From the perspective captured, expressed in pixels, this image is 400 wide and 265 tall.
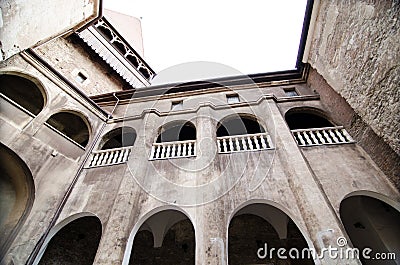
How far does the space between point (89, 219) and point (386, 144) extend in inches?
406

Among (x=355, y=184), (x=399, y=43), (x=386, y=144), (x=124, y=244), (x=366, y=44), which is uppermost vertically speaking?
(x=366, y=44)

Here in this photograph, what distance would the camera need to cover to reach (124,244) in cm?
497

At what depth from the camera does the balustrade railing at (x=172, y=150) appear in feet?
23.8

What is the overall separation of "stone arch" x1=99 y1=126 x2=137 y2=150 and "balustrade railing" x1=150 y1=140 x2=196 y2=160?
2136 mm

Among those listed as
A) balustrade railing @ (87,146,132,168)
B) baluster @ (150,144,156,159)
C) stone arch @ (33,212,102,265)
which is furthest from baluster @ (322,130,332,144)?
stone arch @ (33,212,102,265)

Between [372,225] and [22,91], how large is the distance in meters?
13.4

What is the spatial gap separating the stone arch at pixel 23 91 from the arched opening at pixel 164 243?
616 cm

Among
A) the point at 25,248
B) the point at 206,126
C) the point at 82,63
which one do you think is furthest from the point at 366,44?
the point at 82,63

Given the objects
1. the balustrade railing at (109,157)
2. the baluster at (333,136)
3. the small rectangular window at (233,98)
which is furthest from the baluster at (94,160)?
the baluster at (333,136)

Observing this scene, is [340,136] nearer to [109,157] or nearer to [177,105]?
[177,105]

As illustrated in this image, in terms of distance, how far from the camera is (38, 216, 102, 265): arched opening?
685 cm

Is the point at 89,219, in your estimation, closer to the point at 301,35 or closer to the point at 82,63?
the point at 82,63

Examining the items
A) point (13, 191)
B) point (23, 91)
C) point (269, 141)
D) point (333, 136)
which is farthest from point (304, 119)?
point (23, 91)

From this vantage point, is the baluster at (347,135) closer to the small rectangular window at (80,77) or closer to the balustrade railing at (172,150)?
the balustrade railing at (172,150)
